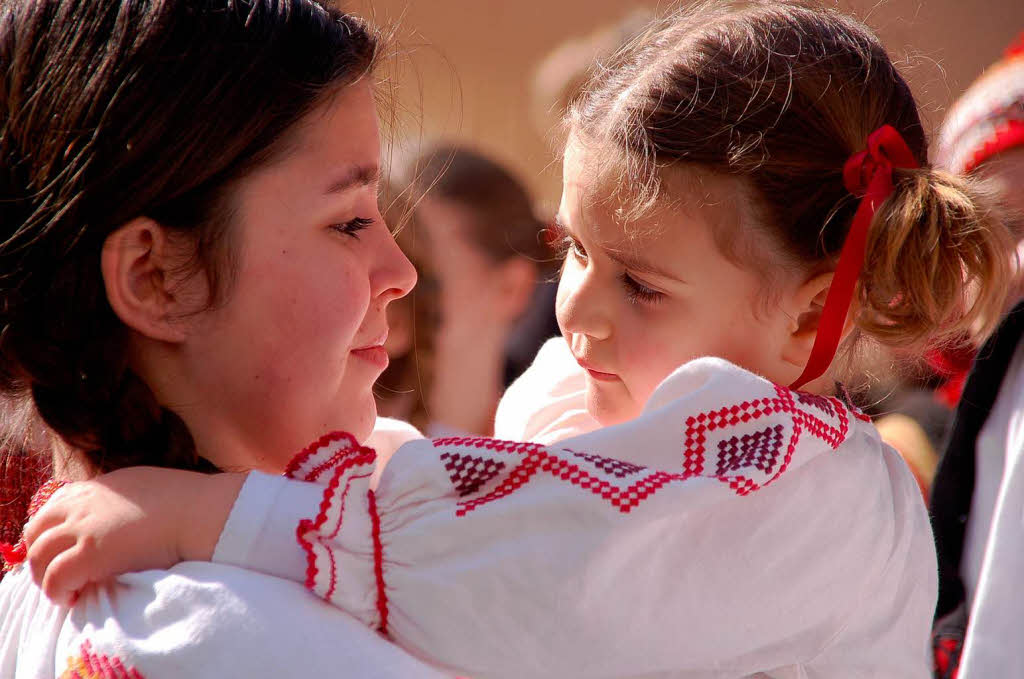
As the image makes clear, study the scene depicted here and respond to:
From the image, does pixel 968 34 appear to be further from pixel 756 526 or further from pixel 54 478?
pixel 54 478

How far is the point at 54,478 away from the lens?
148cm

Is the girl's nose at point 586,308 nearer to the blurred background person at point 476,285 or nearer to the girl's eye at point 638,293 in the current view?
the girl's eye at point 638,293

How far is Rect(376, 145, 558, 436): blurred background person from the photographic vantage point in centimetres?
360

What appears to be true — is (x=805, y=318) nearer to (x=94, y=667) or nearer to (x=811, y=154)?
(x=811, y=154)

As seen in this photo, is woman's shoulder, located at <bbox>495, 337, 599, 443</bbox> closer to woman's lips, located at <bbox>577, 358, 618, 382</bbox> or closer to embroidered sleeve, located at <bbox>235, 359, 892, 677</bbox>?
woman's lips, located at <bbox>577, 358, 618, 382</bbox>

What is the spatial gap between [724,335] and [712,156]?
0.25m

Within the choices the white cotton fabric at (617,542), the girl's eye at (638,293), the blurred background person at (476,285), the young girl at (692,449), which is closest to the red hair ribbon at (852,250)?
the young girl at (692,449)

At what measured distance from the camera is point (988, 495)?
2180 millimetres

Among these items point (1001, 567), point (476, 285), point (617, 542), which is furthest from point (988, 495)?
point (476, 285)

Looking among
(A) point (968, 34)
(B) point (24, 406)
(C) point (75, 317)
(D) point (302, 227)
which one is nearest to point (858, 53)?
(D) point (302, 227)

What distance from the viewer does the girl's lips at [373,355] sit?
1.51m

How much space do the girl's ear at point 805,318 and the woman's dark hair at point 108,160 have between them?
74cm

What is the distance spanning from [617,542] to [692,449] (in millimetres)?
171

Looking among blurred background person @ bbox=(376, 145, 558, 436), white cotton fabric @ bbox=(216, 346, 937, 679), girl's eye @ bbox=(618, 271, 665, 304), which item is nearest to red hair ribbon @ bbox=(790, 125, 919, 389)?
white cotton fabric @ bbox=(216, 346, 937, 679)
